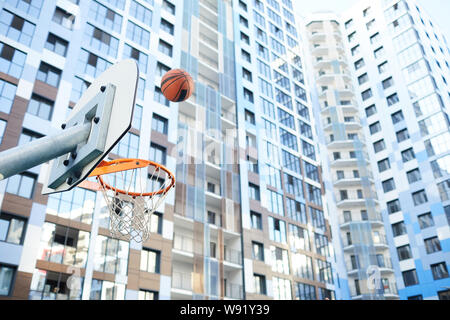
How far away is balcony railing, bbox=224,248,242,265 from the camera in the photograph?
2698 cm

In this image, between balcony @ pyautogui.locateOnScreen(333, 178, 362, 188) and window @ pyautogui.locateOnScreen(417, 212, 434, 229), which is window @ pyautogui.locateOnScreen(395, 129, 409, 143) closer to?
balcony @ pyautogui.locateOnScreen(333, 178, 362, 188)

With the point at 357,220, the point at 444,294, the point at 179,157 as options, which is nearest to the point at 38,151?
the point at 179,157

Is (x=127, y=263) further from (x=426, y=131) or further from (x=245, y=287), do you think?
(x=426, y=131)

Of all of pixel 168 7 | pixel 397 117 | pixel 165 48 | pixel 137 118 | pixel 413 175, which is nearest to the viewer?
pixel 137 118

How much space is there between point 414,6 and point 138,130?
129 feet

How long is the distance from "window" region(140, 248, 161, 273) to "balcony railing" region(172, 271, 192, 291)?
7.79 ft

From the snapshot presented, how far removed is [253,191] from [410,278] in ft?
56.8

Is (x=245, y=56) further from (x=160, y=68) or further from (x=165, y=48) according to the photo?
(x=160, y=68)

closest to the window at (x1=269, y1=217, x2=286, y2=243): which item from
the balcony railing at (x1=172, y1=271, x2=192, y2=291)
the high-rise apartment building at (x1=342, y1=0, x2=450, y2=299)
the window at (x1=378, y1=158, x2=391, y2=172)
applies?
the balcony railing at (x1=172, y1=271, x2=192, y2=291)

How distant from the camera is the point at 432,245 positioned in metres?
34.8

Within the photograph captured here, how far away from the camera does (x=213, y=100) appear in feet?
98.2

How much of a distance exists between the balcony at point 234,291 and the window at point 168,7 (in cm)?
2022

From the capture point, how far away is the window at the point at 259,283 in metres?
27.0
